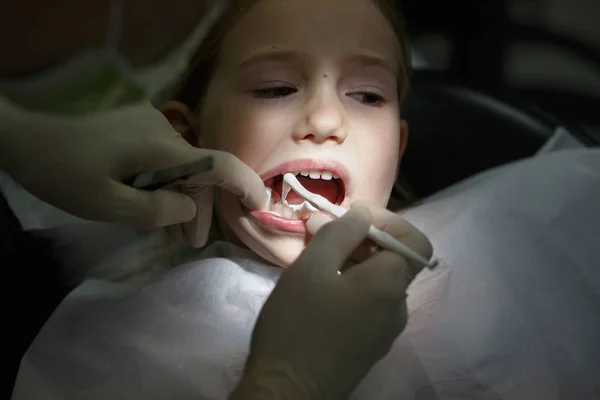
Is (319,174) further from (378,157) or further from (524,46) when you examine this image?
(524,46)

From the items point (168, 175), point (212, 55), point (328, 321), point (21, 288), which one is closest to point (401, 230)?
point (328, 321)

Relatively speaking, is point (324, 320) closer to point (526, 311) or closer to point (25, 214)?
point (526, 311)

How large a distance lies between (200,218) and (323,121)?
202 mm

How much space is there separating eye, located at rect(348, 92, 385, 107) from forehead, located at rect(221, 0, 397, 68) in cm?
6

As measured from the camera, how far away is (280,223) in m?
0.85

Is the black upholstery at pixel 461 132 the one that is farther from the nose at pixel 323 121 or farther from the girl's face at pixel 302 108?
the nose at pixel 323 121

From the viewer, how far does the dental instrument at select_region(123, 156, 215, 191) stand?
67 cm

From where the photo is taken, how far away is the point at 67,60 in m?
0.74

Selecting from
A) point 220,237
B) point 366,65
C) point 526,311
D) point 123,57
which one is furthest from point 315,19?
point 526,311

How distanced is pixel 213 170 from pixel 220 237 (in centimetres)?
34

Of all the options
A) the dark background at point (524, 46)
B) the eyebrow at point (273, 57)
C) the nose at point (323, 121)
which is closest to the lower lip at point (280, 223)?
the nose at point (323, 121)

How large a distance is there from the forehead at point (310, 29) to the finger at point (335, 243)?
28 cm

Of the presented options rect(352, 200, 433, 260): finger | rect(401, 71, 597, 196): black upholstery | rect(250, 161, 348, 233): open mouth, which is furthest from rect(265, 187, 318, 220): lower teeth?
rect(401, 71, 597, 196): black upholstery

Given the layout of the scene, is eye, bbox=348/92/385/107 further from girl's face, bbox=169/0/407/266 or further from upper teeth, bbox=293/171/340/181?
upper teeth, bbox=293/171/340/181
